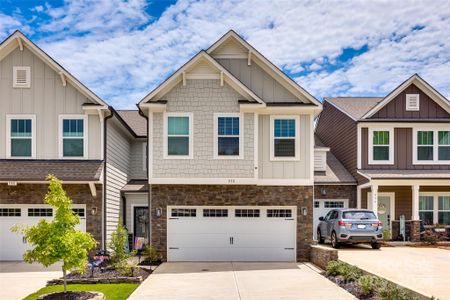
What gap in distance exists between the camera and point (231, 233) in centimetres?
1756

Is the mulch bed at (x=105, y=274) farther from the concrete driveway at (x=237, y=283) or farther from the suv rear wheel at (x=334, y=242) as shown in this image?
the suv rear wheel at (x=334, y=242)

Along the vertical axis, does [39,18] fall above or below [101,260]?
above

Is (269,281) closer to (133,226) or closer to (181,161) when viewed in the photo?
(181,161)

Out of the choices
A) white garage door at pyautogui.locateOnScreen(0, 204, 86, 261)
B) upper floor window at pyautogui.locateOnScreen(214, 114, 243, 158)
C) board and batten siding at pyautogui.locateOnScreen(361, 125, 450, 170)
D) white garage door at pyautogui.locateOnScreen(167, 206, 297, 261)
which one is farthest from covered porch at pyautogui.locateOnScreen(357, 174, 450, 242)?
white garage door at pyautogui.locateOnScreen(0, 204, 86, 261)

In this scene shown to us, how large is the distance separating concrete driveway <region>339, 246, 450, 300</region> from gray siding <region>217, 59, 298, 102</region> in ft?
20.5

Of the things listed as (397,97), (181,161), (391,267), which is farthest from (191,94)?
(397,97)

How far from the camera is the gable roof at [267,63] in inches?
691

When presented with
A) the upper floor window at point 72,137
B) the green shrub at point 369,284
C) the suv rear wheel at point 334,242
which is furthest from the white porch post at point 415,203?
the upper floor window at point 72,137

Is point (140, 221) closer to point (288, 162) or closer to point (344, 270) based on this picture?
point (288, 162)

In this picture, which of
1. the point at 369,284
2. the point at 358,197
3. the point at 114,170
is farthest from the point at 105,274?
the point at 358,197

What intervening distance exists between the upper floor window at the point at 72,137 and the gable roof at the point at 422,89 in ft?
41.8

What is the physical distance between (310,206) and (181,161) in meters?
5.17

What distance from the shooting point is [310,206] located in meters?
17.5

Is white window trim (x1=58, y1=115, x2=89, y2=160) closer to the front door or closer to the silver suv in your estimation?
the silver suv
